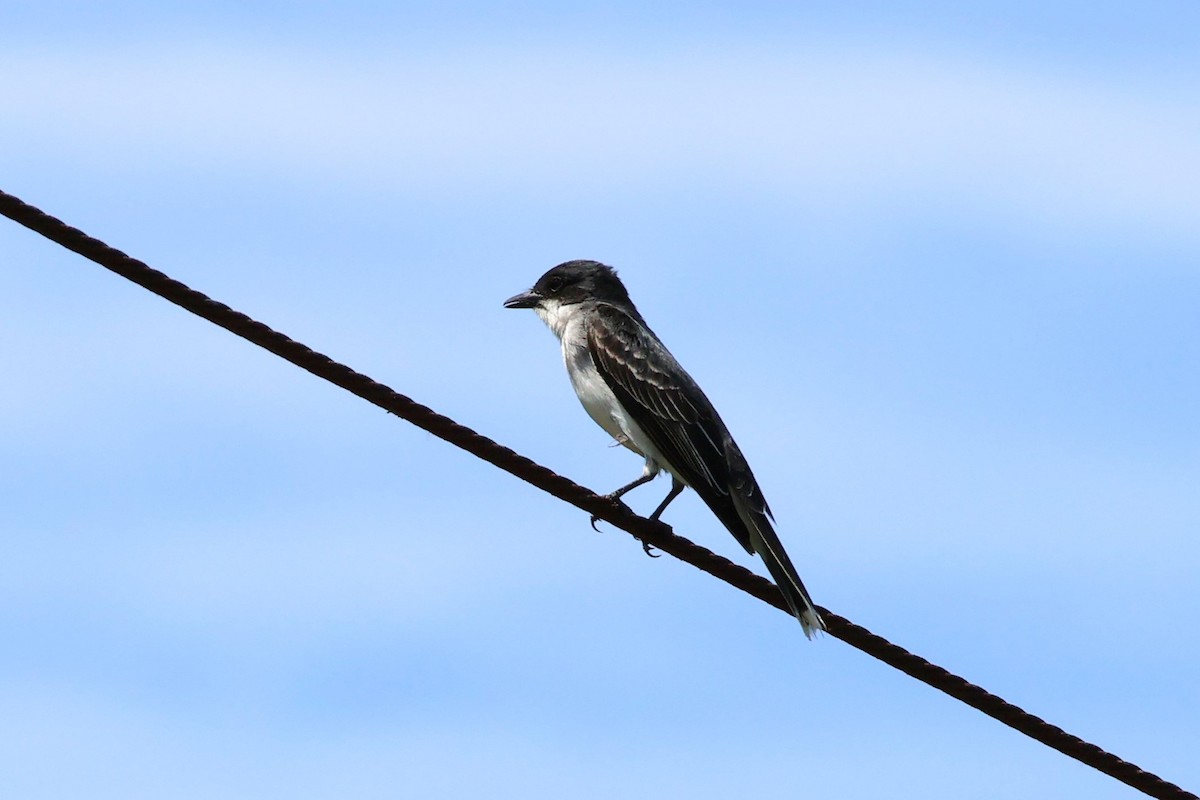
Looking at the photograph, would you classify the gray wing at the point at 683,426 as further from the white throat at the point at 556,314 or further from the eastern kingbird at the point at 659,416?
the white throat at the point at 556,314

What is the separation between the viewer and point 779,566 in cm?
1063

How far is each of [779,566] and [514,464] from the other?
10.0ft

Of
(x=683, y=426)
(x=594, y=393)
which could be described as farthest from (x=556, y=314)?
(x=683, y=426)

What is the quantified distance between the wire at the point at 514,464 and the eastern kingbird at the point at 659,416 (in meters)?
1.91

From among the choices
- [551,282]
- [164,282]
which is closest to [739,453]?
[551,282]

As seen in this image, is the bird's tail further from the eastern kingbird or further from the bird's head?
the bird's head

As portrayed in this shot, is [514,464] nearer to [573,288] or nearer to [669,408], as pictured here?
[669,408]

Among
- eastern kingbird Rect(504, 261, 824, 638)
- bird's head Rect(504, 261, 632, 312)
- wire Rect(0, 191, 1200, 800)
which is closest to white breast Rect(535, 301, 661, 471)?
eastern kingbird Rect(504, 261, 824, 638)

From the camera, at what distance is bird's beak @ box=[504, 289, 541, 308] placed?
1445cm

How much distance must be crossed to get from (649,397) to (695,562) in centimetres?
372

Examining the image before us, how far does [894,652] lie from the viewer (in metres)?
7.99

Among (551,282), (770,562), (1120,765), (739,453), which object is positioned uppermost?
(551,282)

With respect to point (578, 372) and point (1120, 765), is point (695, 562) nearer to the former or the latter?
point (1120, 765)

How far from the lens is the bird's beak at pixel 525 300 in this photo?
47.4 ft
